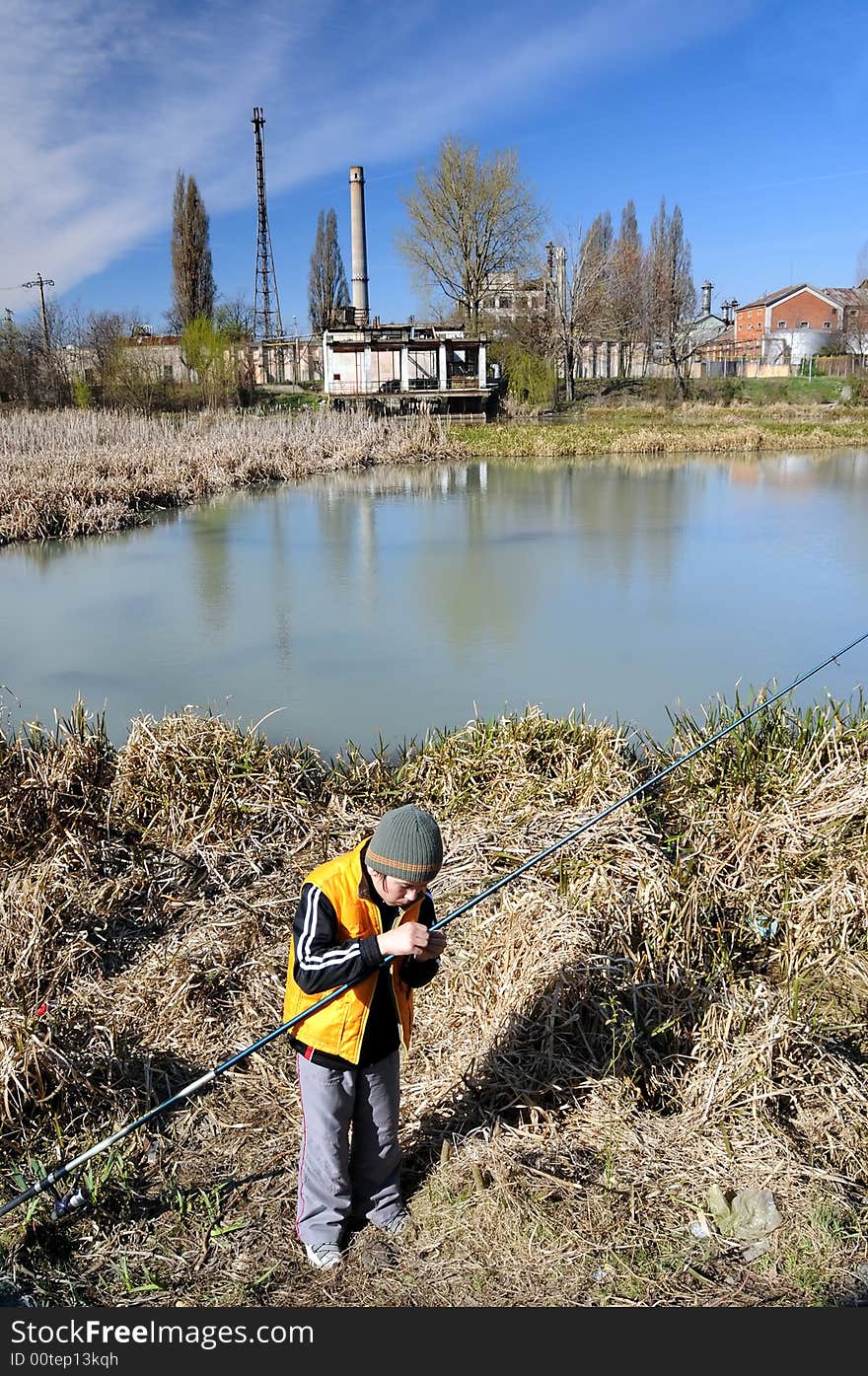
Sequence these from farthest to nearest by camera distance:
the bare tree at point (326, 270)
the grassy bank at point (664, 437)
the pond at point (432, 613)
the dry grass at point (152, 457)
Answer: the bare tree at point (326, 270)
the grassy bank at point (664, 437)
the dry grass at point (152, 457)
the pond at point (432, 613)

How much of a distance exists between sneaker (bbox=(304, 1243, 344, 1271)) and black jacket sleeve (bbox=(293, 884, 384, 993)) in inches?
21.5

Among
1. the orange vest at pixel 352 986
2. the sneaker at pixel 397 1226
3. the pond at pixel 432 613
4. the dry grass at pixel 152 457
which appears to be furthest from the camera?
the dry grass at pixel 152 457

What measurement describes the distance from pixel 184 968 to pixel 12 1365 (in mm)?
1249

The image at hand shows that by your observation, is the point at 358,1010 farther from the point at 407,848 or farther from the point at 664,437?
the point at 664,437

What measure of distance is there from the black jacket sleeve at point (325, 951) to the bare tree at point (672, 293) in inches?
1456

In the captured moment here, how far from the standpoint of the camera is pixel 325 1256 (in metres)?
2.07

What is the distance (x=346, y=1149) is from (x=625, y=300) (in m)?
45.2

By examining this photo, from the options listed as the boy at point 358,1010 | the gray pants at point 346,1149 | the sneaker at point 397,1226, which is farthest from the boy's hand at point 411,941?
the sneaker at point 397,1226

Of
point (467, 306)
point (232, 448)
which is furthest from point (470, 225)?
point (232, 448)

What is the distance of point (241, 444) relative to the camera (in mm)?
16719

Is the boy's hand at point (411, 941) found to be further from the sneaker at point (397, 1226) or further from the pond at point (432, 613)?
the pond at point (432, 613)

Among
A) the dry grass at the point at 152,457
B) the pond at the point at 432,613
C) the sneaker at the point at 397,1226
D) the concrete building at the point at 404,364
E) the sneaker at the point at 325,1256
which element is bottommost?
the sneaker at the point at 397,1226

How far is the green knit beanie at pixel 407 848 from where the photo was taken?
1923mm

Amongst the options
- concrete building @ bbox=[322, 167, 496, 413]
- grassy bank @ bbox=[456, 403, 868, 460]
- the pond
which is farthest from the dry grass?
concrete building @ bbox=[322, 167, 496, 413]
